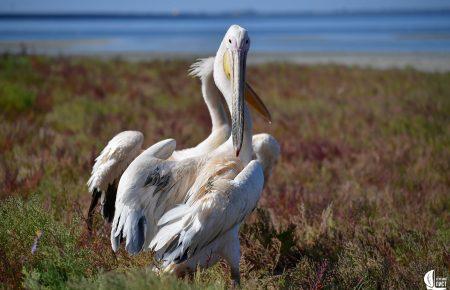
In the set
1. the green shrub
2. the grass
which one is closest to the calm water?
the grass

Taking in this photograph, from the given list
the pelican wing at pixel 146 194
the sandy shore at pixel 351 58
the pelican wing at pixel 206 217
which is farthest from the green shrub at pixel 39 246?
the sandy shore at pixel 351 58

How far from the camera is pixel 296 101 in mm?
12703

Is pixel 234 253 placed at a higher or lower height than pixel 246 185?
lower

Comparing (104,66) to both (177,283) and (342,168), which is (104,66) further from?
(177,283)

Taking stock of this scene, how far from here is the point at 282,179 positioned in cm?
720

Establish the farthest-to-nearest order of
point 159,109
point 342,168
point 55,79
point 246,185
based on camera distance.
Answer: point 55,79 < point 159,109 < point 342,168 < point 246,185

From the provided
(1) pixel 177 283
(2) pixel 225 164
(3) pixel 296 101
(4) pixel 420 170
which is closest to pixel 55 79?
(3) pixel 296 101

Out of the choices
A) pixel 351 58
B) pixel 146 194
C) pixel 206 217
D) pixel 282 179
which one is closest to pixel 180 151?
pixel 146 194

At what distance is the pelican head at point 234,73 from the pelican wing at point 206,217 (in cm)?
33

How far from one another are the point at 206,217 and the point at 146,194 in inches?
20.2

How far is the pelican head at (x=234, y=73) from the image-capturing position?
14.0ft

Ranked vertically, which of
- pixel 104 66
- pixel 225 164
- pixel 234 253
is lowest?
pixel 104 66

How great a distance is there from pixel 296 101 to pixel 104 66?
23.3 ft

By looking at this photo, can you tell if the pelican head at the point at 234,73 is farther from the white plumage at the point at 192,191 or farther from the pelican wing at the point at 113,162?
the pelican wing at the point at 113,162
